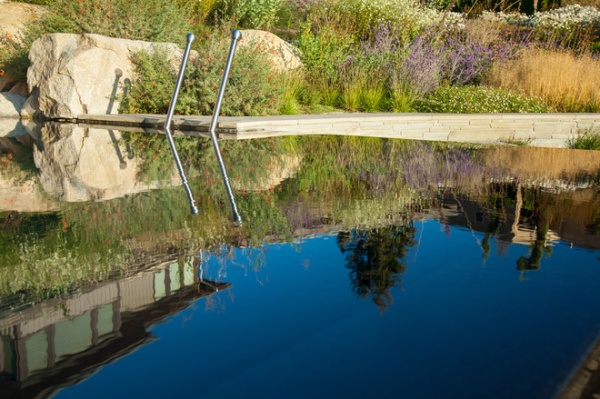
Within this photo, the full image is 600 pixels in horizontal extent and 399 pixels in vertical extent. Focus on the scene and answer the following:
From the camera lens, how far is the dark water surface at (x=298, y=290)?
1692mm

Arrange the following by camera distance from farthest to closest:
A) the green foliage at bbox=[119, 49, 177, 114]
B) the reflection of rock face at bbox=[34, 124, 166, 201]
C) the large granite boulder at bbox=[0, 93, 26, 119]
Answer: the large granite boulder at bbox=[0, 93, 26, 119]
the green foliage at bbox=[119, 49, 177, 114]
the reflection of rock face at bbox=[34, 124, 166, 201]

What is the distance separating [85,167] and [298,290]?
12.6 ft

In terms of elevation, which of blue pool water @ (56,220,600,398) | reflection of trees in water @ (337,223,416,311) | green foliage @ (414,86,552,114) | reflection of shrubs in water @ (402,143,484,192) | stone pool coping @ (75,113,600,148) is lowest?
blue pool water @ (56,220,600,398)

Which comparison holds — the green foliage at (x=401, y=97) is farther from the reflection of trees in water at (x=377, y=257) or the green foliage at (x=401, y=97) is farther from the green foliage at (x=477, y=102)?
the reflection of trees in water at (x=377, y=257)

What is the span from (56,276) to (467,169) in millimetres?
4112

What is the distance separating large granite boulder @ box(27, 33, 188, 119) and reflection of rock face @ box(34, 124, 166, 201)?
2.54 m

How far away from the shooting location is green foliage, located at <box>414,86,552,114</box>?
12.9 metres

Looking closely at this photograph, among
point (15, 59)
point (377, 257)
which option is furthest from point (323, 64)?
point (377, 257)

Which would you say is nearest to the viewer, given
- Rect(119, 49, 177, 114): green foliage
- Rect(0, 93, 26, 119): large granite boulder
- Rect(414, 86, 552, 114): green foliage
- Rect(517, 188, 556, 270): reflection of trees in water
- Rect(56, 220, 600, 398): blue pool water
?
Rect(56, 220, 600, 398): blue pool water

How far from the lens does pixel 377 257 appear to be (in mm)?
2791

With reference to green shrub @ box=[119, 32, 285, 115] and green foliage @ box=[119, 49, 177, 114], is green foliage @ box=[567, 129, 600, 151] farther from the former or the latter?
green foliage @ box=[119, 49, 177, 114]

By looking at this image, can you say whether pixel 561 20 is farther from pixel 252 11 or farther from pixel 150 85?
pixel 150 85

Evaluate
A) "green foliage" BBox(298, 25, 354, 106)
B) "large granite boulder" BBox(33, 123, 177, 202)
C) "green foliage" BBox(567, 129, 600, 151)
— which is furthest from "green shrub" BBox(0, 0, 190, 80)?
"green foliage" BBox(567, 129, 600, 151)

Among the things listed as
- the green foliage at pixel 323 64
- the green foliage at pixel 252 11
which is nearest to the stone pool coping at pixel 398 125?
the green foliage at pixel 323 64
